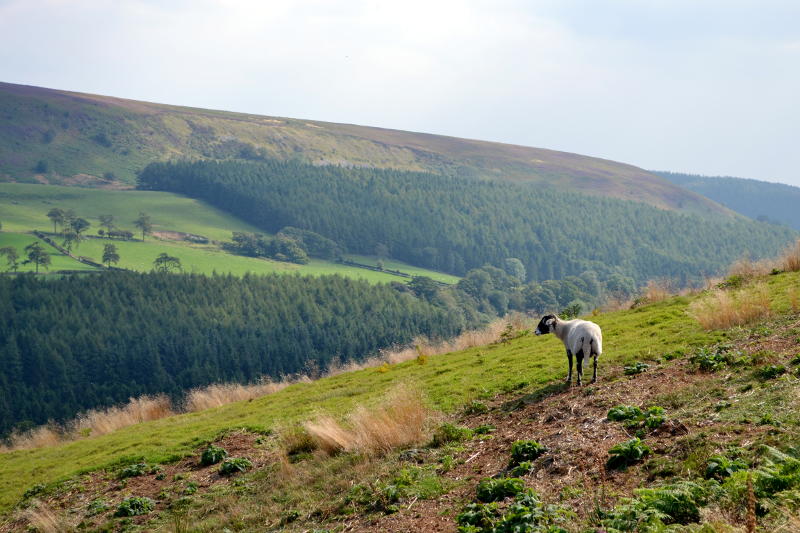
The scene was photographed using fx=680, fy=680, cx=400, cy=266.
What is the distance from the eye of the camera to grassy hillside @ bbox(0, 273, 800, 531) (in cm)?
970

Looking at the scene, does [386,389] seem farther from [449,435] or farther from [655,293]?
[655,293]

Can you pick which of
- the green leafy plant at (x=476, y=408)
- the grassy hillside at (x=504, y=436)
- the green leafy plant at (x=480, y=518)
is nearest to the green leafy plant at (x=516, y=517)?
the green leafy plant at (x=480, y=518)

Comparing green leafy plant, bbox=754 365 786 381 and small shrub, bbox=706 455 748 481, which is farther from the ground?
green leafy plant, bbox=754 365 786 381

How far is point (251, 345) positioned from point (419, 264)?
10046 centimetres

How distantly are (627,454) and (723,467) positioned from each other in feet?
5.21

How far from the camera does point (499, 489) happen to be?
381 inches

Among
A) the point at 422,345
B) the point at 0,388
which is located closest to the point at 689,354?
the point at 422,345

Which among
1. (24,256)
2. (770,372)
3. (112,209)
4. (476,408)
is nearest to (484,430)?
(476,408)

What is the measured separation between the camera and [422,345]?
3194 centimetres

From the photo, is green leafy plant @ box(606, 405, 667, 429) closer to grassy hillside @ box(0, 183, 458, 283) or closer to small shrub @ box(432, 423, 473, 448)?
small shrub @ box(432, 423, 473, 448)

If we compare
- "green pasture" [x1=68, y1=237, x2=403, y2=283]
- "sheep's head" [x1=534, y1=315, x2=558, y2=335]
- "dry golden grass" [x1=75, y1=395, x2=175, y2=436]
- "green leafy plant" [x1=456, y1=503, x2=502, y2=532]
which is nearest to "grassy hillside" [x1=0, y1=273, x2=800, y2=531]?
"green leafy plant" [x1=456, y1=503, x2=502, y2=532]

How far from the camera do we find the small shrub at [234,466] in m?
15.6

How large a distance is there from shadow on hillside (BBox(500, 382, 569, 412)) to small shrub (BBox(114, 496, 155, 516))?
7.81 meters

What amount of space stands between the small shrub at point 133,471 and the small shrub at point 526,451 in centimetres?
1050
